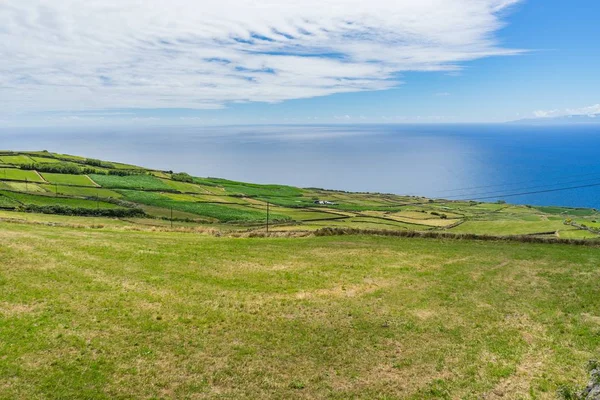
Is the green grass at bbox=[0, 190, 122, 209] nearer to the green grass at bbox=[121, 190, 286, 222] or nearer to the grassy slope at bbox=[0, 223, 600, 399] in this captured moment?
the green grass at bbox=[121, 190, 286, 222]

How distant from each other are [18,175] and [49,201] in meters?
27.7

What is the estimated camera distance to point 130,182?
331 feet

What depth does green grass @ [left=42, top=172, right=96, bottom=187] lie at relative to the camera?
8751 cm

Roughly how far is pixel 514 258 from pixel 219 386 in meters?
25.0

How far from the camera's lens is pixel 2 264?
2055cm

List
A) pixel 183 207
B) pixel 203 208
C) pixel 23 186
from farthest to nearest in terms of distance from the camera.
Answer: pixel 203 208
pixel 183 207
pixel 23 186

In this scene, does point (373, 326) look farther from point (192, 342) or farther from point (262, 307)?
point (192, 342)

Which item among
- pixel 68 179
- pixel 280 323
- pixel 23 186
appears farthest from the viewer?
pixel 68 179

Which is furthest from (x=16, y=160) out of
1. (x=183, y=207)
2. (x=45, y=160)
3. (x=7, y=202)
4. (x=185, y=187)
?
(x=183, y=207)

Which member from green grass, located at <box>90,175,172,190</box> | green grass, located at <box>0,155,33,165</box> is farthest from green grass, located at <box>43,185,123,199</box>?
green grass, located at <box>0,155,33,165</box>

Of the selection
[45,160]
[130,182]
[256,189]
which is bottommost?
[256,189]

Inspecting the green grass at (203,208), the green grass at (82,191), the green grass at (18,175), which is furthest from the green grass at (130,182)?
the green grass at (18,175)

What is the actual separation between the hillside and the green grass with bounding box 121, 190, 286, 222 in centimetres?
10

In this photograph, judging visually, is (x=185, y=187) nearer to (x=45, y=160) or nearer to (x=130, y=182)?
(x=130, y=182)
